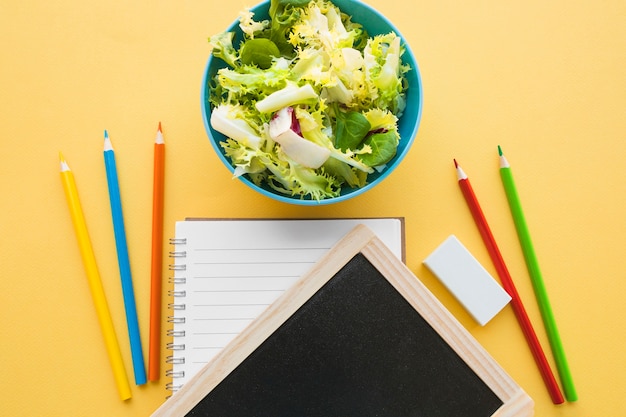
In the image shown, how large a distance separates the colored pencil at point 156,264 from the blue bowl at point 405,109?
15 cm

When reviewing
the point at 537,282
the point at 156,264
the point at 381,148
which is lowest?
the point at 537,282

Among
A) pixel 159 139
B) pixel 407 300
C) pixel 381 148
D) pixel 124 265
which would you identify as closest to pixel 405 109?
pixel 381 148

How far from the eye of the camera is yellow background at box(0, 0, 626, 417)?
34.4 inches

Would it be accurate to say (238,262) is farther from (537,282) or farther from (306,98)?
(537,282)

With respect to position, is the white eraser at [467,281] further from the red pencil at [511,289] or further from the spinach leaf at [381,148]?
the spinach leaf at [381,148]

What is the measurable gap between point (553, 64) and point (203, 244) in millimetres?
641

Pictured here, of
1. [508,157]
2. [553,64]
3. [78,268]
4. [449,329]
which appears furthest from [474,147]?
[78,268]

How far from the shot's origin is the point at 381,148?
71 centimetres

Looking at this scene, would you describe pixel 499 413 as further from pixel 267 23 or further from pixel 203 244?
pixel 267 23

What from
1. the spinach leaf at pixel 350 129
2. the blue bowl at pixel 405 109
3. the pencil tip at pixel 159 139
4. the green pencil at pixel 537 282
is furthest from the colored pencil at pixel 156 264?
the green pencil at pixel 537 282

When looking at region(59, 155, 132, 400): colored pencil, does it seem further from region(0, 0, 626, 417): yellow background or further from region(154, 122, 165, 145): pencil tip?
region(154, 122, 165, 145): pencil tip

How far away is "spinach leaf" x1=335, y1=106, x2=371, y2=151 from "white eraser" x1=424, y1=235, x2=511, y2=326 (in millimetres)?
250

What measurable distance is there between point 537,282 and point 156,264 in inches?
23.5

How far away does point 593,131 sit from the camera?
919mm
